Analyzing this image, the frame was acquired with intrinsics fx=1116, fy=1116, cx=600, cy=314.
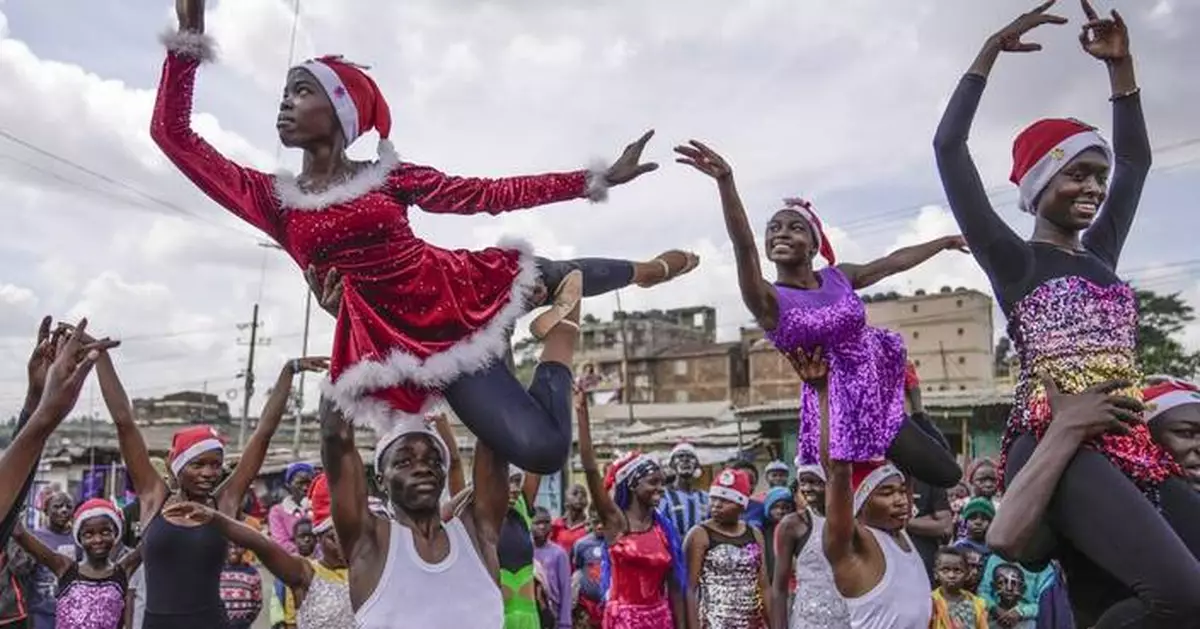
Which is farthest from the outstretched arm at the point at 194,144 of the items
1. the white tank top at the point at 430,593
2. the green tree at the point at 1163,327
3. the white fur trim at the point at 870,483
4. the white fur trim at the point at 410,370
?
the green tree at the point at 1163,327

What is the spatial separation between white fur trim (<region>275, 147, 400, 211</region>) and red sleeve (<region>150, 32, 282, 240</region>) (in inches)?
2.2

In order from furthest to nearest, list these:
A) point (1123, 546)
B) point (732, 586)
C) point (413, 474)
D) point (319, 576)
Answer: point (732, 586), point (319, 576), point (413, 474), point (1123, 546)

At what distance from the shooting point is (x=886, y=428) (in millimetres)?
4953

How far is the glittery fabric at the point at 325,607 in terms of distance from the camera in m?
5.80

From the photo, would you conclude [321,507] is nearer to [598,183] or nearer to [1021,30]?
[598,183]

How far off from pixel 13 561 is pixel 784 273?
20.8 ft

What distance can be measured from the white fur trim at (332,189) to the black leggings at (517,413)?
774mm

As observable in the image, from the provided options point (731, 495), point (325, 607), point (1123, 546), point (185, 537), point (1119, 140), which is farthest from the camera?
point (731, 495)

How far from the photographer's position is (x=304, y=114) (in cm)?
403

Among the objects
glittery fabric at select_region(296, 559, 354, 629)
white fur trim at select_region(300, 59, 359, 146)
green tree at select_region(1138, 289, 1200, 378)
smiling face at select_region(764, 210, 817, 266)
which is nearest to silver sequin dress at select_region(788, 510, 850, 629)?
smiling face at select_region(764, 210, 817, 266)

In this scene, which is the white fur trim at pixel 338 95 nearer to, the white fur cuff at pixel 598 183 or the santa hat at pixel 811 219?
the white fur cuff at pixel 598 183

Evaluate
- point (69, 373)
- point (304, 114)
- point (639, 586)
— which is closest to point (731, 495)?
point (639, 586)

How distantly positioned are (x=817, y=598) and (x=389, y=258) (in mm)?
3603

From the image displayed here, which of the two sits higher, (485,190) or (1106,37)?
(1106,37)
